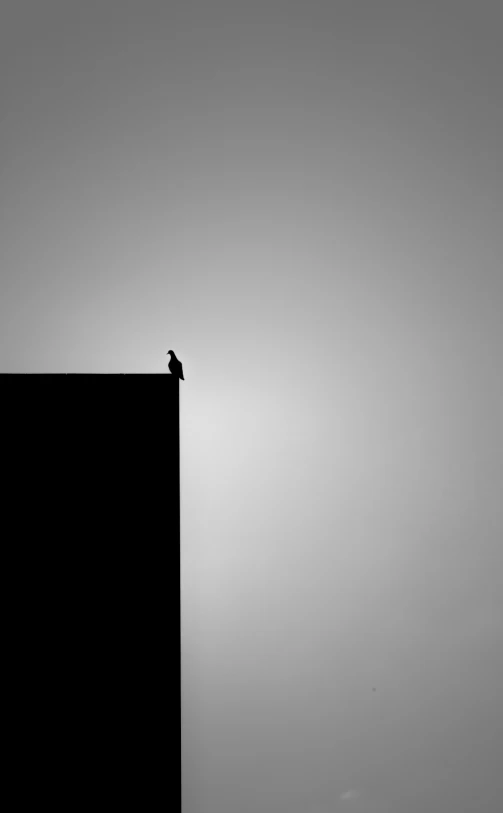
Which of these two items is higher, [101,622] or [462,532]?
[462,532]

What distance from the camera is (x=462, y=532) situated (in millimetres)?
1576

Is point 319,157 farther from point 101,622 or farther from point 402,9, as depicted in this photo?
point 101,622

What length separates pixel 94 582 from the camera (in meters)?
1.04

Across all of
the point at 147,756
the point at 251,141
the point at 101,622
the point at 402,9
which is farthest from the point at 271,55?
the point at 147,756

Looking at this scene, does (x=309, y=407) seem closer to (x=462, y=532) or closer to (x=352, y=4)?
(x=462, y=532)

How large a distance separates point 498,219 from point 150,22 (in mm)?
1017

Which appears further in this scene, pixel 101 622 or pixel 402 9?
pixel 402 9

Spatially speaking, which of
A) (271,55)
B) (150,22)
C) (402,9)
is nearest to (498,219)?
(402,9)

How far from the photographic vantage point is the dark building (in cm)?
102

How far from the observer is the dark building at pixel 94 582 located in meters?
1.02

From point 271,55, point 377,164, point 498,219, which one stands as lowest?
point 498,219

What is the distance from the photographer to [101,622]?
1033 millimetres

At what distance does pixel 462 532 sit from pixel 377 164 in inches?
37.3

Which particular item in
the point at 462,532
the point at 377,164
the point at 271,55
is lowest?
the point at 462,532
